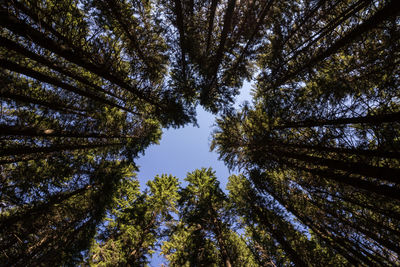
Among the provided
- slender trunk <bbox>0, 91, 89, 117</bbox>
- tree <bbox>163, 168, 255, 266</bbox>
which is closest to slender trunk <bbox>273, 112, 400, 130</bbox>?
tree <bbox>163, 168, 255, 266</bbox>

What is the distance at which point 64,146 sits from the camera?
281 inches

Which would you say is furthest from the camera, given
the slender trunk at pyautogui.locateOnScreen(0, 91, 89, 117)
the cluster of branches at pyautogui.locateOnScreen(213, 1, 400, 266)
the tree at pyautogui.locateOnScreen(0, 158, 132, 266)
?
the tree at pyautogui.locateOnScreen(0, 158, 132, 266)

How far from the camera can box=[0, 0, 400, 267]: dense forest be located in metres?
5.40

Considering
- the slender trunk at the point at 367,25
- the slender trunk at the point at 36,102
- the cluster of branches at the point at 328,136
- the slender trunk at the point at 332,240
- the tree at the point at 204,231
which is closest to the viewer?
the slender trunk at the point at 367,25

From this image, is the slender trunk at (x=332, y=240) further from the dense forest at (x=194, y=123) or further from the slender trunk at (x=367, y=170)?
the slender trunk at (x=367, y=170)

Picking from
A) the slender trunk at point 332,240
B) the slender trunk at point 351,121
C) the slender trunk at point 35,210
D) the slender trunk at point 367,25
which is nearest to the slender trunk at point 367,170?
the slender trunk at point 351,121

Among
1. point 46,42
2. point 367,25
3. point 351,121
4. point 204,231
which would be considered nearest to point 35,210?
point 46,42

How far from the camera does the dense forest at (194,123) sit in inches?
213

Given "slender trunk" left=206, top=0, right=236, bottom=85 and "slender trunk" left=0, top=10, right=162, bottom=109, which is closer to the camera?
"slender trunk" left=0, top=10, right=162, bottom=109

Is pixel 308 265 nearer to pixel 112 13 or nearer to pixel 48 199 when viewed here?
pixel 48 199

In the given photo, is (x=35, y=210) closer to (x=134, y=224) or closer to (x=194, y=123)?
(x=134, y=224)

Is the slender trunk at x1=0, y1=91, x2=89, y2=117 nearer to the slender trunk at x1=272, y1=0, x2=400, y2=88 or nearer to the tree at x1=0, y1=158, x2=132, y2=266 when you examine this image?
the tree at x1=0, y1=158, x2=132, y2=266

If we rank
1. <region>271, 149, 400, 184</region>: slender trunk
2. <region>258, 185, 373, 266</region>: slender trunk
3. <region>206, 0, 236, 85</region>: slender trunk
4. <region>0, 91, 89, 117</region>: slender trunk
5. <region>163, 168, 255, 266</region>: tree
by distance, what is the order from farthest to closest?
<region>163, 168, 255, 266</region>: tree, <region>258, 185, 373, 266</region>: slender trunk, <region>206, 0, 236, 85</region>: slender trunk, <region>0, 91, 89, 117</region>: slender trunk, <region>271, 149, 400, 184</region>: slender trunk

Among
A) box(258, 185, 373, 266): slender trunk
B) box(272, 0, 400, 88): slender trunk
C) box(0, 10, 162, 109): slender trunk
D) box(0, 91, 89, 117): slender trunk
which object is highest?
box(0, 91, 89, 117): slender trunk
